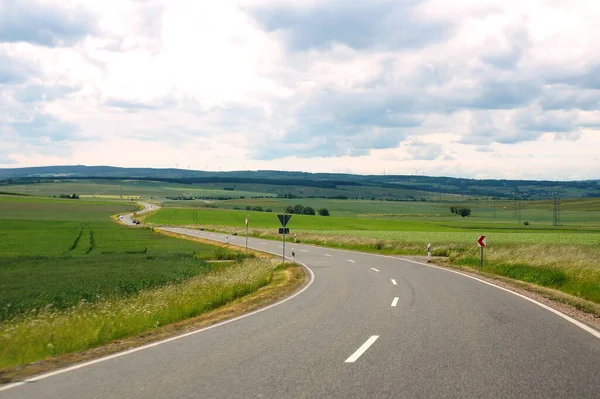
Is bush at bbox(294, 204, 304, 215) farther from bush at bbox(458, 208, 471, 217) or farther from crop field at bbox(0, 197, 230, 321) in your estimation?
crop field at bbox(0, 197, 230, 321)

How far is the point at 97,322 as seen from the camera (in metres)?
12.3

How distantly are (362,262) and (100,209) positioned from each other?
10900 cm

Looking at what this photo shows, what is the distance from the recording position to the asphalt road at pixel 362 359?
23.3 feet

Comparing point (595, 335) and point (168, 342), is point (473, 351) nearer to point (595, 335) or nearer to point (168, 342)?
point (595, 335)

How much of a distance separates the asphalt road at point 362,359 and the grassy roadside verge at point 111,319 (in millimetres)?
1284

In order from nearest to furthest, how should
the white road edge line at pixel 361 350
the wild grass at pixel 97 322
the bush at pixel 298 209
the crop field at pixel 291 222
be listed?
the white road edge line at pixel 361 350 → the wild grass at pixel 97 322 → the crop field at pixel 291 222 → the bush at pixel 298 209

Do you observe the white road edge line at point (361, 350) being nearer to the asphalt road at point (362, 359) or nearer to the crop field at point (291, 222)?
the asphalt road at point (362, 359)

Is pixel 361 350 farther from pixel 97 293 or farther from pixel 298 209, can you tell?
pixel 298 209

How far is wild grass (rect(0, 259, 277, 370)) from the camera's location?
33.7 ft

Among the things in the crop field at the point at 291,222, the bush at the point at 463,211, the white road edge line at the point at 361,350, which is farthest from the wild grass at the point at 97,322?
the bush at the point at 463,211

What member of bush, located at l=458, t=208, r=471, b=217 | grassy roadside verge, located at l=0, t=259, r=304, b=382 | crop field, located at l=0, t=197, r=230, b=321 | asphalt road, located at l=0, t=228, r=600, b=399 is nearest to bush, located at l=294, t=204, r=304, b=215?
bush, located at l=458, t=208, r=471, b=217

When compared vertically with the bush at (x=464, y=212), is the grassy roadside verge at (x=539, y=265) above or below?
above

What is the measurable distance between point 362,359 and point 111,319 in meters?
6.29

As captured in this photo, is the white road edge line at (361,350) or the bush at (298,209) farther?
the bush at (298,209)
